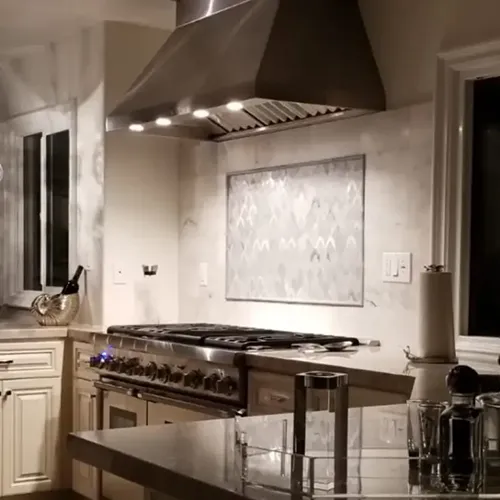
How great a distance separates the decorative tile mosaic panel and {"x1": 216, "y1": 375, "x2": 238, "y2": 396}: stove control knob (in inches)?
27.0

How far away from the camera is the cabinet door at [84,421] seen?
13.2 ft

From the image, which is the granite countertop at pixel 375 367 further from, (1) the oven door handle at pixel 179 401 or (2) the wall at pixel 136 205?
(2) the wall at pixel 136 205

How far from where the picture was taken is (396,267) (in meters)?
3.32

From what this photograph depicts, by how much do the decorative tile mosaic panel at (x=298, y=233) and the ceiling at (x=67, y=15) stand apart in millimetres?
851

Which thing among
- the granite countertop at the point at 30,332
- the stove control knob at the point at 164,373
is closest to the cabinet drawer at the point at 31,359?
the granite countertop at the point at 30,332

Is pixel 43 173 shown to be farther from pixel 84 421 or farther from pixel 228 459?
pixel 228 459

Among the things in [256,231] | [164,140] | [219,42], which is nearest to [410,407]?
[219,42]

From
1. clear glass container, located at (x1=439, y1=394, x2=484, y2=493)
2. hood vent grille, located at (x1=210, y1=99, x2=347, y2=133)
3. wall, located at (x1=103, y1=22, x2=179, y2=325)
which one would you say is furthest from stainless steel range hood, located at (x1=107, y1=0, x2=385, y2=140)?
clear glass container, located at (x1=439, y1=394, x2=484, y2=493)

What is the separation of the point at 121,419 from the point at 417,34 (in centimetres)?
201

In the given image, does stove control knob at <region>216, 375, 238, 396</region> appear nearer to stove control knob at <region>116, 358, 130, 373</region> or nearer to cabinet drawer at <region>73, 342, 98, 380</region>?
stove control knob at <region>116, 358, 130, 373</region>

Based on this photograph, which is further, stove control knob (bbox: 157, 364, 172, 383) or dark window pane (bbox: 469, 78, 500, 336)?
stove control knob (bbox: 157, 364, 172, 383)

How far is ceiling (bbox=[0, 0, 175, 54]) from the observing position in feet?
13.1

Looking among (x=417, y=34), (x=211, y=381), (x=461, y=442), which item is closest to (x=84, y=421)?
(x=211, y=381)

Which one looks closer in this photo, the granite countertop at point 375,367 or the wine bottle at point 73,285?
the granite countertop at point 375,367
